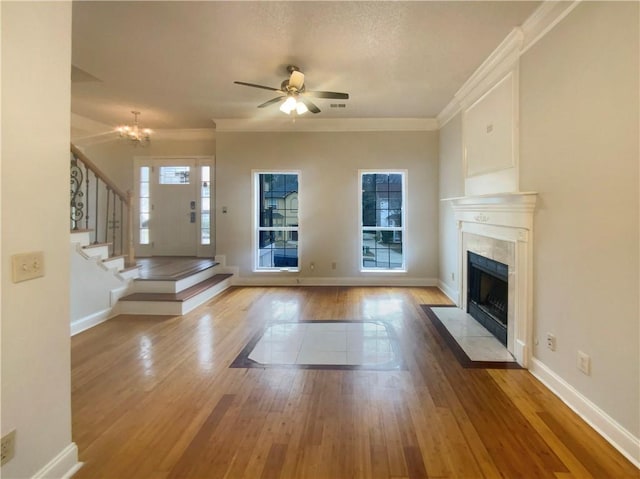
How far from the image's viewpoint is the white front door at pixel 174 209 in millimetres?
7016

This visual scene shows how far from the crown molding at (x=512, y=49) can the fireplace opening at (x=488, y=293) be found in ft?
6.38

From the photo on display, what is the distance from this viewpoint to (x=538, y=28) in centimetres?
270

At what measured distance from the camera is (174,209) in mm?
7059

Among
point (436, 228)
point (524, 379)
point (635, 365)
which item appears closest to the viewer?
point (635, 365)

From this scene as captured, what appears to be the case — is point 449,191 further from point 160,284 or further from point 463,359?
point 160,284

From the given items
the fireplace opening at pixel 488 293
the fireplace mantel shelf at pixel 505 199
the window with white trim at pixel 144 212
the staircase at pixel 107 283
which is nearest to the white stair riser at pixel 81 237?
the staircase at pixel 107 283

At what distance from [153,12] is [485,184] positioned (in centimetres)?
370

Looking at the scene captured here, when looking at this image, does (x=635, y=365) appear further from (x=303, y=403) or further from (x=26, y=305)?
(x=26, y=305)

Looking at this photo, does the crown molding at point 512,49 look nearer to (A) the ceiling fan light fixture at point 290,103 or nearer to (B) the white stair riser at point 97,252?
(A) the ceiling fan light fixture at point 290,103

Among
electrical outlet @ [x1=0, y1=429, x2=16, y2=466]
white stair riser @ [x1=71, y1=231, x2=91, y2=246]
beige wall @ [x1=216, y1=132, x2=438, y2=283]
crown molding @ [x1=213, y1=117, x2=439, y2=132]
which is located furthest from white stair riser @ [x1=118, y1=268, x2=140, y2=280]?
electrical outlet @ [x1=0, y1=429, x2=16, y2=466]

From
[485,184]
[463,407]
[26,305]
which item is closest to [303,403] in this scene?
[463,407]

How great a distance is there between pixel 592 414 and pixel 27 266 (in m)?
3.15

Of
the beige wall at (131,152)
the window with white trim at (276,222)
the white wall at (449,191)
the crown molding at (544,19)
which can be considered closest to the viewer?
the crown molding at (544,19)

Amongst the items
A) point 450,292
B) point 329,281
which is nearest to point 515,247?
point 450,292
